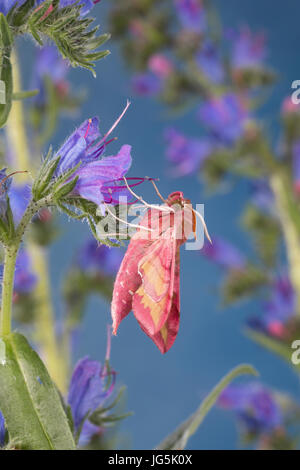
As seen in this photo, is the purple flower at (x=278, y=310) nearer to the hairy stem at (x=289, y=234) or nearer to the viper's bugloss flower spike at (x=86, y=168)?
the hairy stem at (x=289, y=234)

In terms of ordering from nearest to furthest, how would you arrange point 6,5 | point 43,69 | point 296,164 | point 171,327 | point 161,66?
point 171,327, point 6,5, point 43,69, point 296,164, point 161,66

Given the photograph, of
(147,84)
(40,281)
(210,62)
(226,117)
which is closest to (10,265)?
(40,281)

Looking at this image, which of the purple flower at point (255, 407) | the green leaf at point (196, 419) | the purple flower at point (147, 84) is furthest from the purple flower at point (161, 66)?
the green leaf at point (196, 419)

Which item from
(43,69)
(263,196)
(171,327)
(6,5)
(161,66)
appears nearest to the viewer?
(171,327)

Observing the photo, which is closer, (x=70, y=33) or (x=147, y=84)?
(x=70, y=33)

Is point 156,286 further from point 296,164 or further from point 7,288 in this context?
point 296,164

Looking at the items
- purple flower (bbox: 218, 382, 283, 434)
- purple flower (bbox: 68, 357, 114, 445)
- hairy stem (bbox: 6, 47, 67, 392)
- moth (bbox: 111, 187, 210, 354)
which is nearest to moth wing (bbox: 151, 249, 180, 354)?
moth (bbox: 111, 187, 210, 354)
